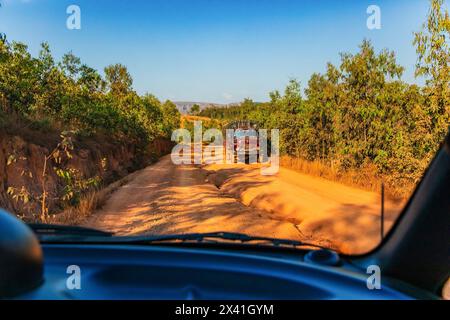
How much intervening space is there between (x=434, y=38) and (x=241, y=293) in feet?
34.0

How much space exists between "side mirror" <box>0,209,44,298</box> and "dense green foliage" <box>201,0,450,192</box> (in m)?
10.7

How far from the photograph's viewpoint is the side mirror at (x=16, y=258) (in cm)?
151

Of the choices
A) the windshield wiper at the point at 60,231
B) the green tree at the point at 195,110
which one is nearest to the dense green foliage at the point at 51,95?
the windshield wiper at the point at 60,231

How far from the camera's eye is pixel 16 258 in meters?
1.53

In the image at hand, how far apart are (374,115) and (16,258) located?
55.6ft

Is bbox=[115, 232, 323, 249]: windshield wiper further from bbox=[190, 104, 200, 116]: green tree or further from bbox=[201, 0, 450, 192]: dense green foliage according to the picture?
bbox=[190, 104, 200, 116]: green tree

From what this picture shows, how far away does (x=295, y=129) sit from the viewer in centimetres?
2842

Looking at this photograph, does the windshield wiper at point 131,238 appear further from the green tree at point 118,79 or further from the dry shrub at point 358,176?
the green tree at point 118,79

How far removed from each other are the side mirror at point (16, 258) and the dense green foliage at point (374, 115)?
35.1 ft

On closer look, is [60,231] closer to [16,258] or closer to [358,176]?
[16,258]

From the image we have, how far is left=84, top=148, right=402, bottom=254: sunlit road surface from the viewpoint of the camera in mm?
9062

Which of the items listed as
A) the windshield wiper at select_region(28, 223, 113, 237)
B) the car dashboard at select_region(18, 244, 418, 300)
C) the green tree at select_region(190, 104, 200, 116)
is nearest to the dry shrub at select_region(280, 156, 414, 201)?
the windshield wiper at select_region(28, 223, 113, 237)

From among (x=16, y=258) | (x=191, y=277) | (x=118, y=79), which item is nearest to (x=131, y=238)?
(x=191, y=277)
